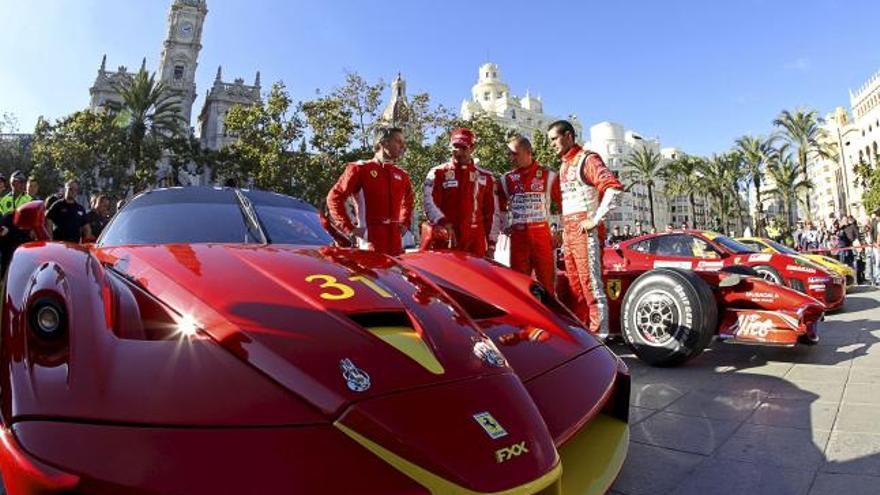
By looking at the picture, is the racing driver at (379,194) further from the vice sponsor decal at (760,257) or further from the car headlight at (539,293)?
the vice sponsor decal at (760,257)

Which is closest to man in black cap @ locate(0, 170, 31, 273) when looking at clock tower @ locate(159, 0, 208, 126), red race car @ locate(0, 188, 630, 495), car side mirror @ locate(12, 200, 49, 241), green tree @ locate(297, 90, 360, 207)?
car side mirror @ locate(12, 200, 49, 241)

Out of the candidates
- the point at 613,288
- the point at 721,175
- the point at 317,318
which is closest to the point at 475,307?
the point at 317,318

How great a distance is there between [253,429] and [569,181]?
12.0 ft

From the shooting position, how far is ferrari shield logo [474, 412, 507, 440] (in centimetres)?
126

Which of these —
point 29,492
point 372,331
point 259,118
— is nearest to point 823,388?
point 372,331

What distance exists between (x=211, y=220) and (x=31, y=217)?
0.92 m

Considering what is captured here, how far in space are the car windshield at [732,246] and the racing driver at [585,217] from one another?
460 cm

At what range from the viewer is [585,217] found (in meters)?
4.20

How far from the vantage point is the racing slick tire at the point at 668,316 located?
3.63 meters

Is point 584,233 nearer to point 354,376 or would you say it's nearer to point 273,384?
point 354,376

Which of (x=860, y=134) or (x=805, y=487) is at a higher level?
(x=860, y=134)

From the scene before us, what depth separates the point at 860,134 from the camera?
7019 centimetres

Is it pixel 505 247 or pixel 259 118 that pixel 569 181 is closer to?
pixel 505 247

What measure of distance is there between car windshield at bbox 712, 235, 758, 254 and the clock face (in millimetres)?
70649
